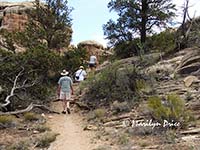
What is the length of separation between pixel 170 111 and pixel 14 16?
27727 mm

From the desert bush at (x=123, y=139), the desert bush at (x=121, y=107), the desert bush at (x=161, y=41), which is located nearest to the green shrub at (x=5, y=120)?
the desert bush at (x=121, y=107)

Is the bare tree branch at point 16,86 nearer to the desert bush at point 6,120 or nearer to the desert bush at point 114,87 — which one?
the desert bush at point 6,120

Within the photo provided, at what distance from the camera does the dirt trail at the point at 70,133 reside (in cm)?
1038

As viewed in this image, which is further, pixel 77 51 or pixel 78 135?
pixel 77 51

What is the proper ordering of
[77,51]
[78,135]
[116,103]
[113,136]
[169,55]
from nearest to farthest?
[113,136] → [78,135] → [116,103] → [169,55] → [77,51]

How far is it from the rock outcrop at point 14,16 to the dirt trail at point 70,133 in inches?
831

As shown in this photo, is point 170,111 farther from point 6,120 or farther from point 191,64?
point 191,64

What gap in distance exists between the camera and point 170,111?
427 inches

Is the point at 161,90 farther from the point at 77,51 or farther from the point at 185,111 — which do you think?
the point at 77,51

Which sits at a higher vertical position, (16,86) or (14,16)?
(14,16)

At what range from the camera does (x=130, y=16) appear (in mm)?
24328

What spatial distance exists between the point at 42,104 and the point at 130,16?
402 inches

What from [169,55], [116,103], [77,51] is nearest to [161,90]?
[116,103]

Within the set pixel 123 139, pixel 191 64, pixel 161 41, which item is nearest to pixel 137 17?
pixel 161 41
